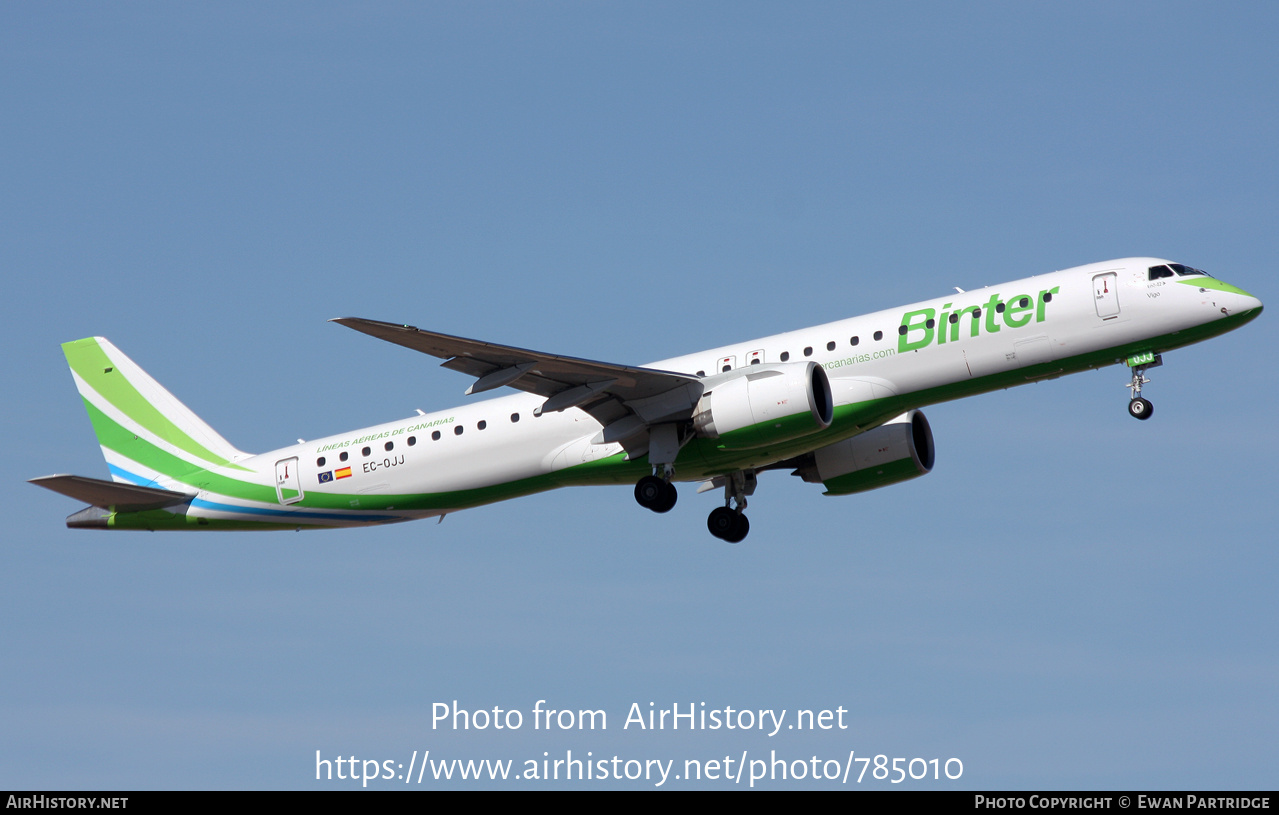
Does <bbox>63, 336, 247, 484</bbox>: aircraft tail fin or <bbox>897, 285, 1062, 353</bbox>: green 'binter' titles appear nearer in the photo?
<bbox>897, 285, 1062, 353</bbox>: green 'binter' titles

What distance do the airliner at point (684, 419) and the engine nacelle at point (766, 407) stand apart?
1.7 inches

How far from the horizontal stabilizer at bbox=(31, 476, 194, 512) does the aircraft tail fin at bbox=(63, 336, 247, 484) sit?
3.85 feet

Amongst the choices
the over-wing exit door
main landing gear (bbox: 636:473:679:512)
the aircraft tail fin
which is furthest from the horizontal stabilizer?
main landing gear (bbox: 636:473:679:512)

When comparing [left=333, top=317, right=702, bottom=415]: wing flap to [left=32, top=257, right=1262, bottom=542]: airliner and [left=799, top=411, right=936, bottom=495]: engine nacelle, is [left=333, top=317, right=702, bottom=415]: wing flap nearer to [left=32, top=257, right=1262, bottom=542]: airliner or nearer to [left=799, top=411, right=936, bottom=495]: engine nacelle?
[left=32, top=257, right=1262, bottom=542]: airliner

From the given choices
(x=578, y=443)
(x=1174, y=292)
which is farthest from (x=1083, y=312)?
(x=578, y=443)

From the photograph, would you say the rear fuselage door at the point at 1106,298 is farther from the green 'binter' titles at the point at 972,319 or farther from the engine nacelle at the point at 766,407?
the engine nacelle at the point at 766,407

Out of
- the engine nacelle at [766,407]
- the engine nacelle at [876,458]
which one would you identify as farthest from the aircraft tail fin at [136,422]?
the engine nacelle at [876,458]

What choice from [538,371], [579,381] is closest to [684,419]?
[579,381]

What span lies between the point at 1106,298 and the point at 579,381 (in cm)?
1288

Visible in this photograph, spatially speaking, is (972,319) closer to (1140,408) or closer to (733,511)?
(1140,408)

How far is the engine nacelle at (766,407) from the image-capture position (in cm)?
3694

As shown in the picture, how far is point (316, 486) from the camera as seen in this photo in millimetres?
42938

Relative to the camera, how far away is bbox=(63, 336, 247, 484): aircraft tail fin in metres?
45.1

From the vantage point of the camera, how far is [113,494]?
4278 cm
